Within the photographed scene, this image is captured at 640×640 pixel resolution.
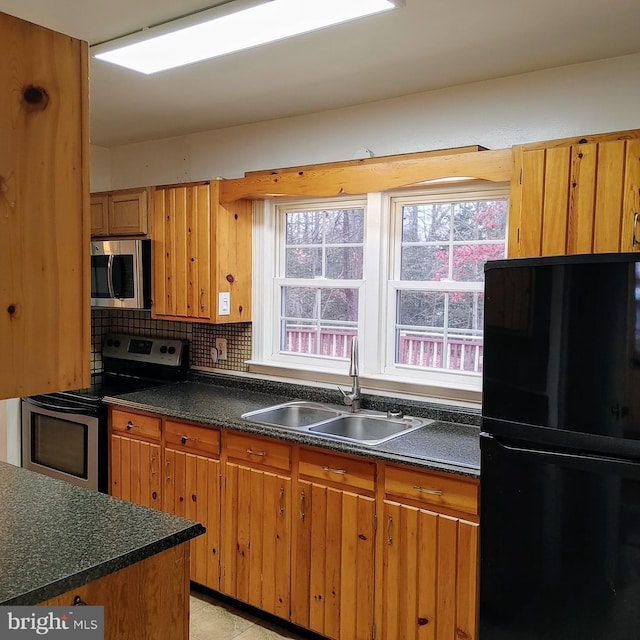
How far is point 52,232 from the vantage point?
3.69 ft

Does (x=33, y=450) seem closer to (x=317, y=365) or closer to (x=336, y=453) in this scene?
(x=317, y=365)

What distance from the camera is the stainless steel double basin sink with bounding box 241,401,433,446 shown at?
2869 mm

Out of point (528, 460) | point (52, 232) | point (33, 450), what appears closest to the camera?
point (52, 232)

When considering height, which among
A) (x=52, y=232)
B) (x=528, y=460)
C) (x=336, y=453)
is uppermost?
(x=52, y=232)

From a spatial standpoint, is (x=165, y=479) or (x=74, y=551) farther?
(x=165, y=479)

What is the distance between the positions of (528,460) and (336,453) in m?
0.88

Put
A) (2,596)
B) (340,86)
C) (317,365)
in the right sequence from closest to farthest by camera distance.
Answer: (2,596) → (340,86) → (317,365)

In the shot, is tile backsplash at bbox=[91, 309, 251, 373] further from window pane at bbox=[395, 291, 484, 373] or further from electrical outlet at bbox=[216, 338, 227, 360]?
window pane at bbox=[395, 291, 484, 373]

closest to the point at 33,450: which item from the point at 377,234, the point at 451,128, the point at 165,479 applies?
the point at 165,479

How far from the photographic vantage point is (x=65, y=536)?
1561 millimetres

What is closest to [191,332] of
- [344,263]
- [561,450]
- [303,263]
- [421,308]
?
[303,263]

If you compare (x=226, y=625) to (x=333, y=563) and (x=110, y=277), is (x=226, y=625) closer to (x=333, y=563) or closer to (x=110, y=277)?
(x=333, y=563)

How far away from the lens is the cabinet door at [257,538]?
270 centimetres

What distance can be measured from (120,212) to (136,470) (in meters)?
1.56
